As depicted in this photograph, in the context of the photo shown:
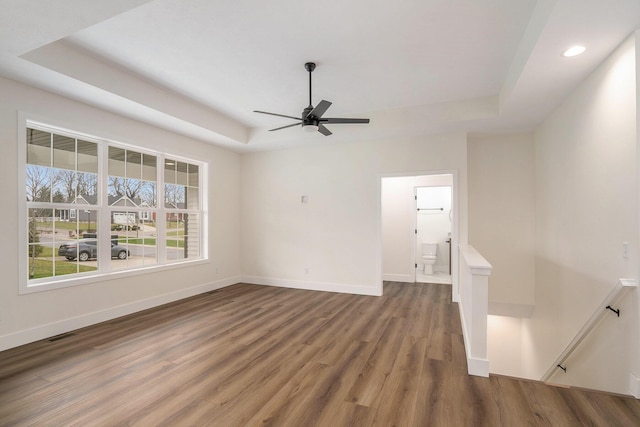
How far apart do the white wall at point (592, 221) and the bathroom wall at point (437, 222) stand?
3345mm

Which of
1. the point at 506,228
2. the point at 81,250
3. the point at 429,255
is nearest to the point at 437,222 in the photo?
the point at 429,255

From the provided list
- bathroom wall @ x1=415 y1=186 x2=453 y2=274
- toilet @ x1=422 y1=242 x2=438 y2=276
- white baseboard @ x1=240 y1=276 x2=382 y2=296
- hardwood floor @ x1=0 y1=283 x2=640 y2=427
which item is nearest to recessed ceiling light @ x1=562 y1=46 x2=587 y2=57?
hardwood floor @ x1=0 y1=283 x2=640 y2=427

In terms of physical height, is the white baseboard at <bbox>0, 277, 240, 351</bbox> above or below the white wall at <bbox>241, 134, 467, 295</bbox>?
below

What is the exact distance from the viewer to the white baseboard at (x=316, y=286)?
5324 millimetres

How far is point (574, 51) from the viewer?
2494mm

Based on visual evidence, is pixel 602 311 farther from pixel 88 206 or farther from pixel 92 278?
pixel 88 206

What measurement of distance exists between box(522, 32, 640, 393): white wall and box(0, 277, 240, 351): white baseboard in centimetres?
530

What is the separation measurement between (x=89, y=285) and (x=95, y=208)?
3.26ft

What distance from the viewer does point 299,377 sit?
253 cm

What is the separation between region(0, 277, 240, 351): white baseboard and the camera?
10.2 ft

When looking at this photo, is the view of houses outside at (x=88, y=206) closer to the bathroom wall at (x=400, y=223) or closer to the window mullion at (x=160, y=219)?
the window mullion at (x=160, y=219)

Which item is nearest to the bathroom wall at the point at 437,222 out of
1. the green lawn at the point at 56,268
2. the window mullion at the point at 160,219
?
the window mullion at the point at 160,219

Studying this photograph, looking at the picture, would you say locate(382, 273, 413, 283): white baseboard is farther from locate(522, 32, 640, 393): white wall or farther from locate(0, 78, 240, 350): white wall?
locate(0, 78, 240, 350): white wall

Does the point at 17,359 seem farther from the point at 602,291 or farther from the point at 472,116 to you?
the point at 472,116
